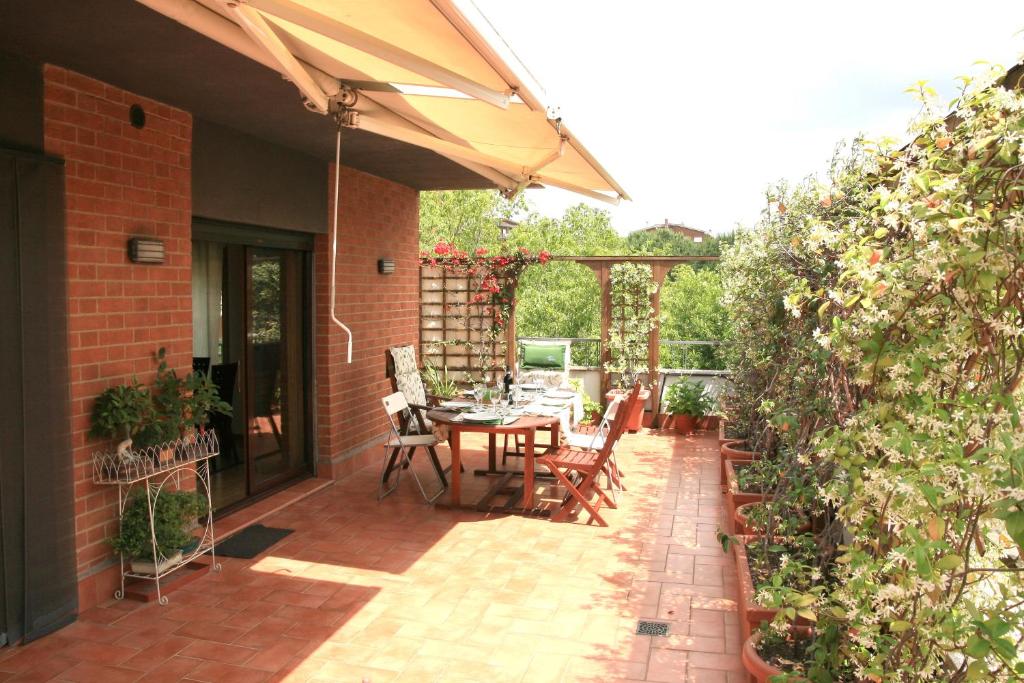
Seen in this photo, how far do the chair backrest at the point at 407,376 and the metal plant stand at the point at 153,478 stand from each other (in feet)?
9.62

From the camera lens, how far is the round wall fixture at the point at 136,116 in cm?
474

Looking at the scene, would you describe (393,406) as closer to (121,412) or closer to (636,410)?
(121,412)

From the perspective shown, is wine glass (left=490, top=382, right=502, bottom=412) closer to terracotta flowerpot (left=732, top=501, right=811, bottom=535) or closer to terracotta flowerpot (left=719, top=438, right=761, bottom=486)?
terracotta flowerpot (left=719, top=438, right=761, bottom=486)

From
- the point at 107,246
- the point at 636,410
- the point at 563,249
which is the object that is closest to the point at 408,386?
the point at 636,410

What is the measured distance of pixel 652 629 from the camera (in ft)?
13.9

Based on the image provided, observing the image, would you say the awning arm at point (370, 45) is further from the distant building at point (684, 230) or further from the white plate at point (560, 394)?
the distant building at point (684, 230)

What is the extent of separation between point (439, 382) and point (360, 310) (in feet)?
7.78

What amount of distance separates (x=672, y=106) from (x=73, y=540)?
26.0m

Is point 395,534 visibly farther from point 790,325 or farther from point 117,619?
point 790,325

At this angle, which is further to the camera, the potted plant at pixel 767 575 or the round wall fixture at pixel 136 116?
the round wall fixture at pixel 136 116

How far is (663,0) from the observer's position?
13.3 meters

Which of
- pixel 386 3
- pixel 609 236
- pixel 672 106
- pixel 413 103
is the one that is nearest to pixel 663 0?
pixel 413 103

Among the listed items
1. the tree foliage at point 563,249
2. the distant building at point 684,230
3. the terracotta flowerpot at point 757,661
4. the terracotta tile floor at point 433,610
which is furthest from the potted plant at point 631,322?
the distant building at point 684,230

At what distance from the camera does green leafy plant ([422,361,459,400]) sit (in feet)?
32.6
